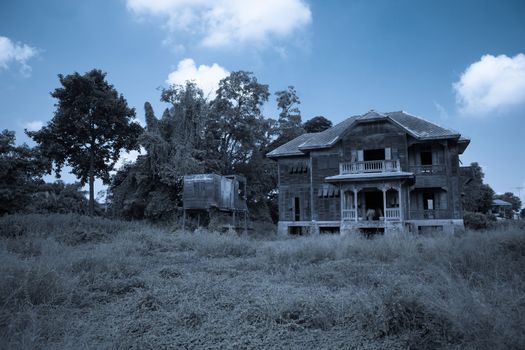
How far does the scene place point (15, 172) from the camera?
83.5 ft

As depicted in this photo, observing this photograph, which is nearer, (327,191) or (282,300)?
(282,300)

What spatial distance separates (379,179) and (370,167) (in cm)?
190

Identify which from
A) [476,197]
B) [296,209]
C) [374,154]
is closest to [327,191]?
[296,209]

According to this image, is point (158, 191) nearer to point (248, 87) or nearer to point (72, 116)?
point (72, 116)

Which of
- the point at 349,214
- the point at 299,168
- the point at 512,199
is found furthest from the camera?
the point at 512,199

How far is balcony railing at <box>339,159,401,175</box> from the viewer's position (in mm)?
23334

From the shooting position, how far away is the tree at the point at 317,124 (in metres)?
45.8

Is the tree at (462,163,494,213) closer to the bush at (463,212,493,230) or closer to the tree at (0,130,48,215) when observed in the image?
the bush at (463,212,493,230)

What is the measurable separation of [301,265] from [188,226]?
52.9 feet

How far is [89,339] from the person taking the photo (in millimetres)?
5062

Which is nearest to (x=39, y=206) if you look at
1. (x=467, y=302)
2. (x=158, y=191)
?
(x=158, y=191)

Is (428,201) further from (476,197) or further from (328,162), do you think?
(476,197)

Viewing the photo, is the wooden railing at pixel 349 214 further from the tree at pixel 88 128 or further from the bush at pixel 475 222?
the tree at pixel 88 128

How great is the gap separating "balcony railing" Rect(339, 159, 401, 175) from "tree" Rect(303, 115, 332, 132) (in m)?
21.5
